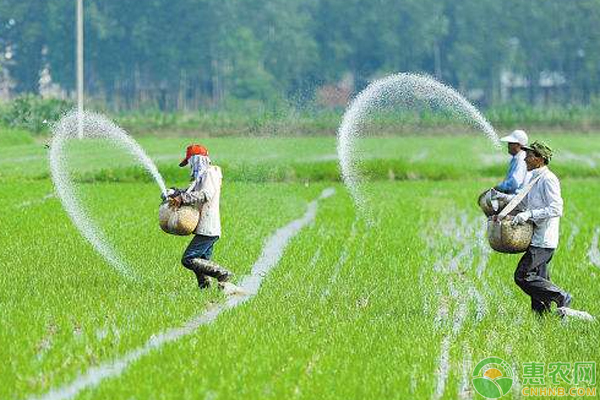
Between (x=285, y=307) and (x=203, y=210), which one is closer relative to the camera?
(x=285, y=307)

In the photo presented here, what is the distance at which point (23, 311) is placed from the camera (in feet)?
26.0

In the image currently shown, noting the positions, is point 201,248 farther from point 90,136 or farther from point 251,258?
point 90,136

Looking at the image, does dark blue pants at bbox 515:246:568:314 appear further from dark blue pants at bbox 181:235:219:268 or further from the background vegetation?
the background vegetation

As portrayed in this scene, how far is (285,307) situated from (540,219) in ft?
6.04

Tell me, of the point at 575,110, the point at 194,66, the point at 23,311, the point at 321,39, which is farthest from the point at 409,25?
the point at 23,311

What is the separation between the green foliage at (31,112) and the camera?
133 ft

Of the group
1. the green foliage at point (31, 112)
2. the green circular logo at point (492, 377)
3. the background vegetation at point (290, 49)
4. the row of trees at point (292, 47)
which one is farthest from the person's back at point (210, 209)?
the row of trees at point (292, 47)

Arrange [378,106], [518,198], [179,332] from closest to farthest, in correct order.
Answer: [179,332] < [518,198] < [378,106]

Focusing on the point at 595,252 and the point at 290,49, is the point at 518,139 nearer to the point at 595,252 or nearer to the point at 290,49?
the point at 595,252

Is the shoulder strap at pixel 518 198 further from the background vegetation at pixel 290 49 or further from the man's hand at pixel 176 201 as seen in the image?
the background vegetation at pixel 290 49

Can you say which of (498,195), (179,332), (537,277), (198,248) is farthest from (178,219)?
(537,277)

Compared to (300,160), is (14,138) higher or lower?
lower

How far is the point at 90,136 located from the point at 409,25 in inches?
1568

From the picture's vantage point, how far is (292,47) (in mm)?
70938
